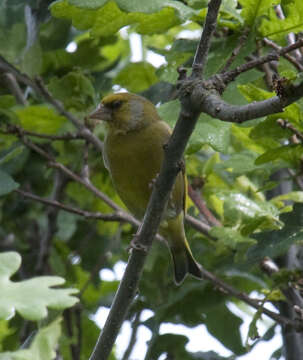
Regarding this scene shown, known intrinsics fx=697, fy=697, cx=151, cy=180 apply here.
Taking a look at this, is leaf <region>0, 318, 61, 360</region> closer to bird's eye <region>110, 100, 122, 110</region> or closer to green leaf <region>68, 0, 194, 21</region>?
green leaf <region>68, 0, 194, 21</region>

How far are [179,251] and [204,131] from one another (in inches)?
53.1

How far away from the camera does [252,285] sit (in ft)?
14.2

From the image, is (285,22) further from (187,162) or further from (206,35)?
(187,162)

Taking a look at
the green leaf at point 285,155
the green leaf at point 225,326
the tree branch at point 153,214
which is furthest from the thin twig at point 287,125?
the green leaf at point 225,326

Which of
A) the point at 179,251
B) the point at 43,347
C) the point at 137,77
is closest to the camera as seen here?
the point at 43,347

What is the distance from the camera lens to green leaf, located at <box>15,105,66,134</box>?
4055 mm

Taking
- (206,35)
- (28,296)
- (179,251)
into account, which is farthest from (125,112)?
(28,296)

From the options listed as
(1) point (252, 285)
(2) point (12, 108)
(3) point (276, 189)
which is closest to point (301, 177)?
(3) point (276, 189)

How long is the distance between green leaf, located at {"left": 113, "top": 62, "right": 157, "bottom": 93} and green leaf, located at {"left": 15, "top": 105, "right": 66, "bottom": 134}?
17.9 inches

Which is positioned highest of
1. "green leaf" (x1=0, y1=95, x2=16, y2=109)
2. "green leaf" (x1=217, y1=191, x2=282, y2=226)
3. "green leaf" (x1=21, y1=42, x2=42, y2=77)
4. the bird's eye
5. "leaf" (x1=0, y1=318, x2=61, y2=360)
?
the bird's eye

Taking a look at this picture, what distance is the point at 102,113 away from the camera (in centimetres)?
408

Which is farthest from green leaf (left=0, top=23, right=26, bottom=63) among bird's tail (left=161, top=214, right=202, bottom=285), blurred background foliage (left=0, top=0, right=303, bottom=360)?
bird's tail (left=161, top=214, right=202, bottom=285)

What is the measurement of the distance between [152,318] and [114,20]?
1602 millimetres

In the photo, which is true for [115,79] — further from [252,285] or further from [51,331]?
[51,331]
